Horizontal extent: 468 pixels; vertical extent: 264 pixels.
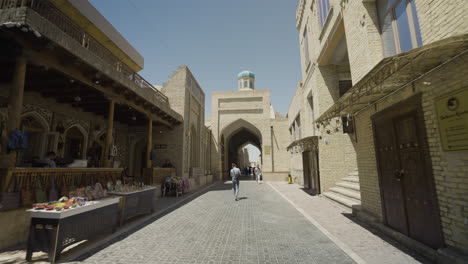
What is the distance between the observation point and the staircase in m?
6.74

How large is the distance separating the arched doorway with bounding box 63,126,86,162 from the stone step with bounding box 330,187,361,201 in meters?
11.0

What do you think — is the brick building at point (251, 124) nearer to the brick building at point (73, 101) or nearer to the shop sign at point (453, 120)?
the brick building at point (73, 101)

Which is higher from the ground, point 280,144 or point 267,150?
point 280,144

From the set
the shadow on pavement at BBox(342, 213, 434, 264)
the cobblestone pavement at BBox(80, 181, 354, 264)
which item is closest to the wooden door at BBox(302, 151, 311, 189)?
the shadow on pavement at BBox(342, 213, 434, 264)

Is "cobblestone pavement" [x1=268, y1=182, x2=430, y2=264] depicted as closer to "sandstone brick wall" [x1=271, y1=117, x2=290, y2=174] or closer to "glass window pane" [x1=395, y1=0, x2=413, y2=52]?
"glass window pane" [x1=395, y1=0, x2=413, y2=52]

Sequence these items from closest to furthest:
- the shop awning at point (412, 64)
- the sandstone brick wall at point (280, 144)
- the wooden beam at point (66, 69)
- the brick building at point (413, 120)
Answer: the shop awning at point (412, 64) → the brick building at point (413, 120) → the wooden beam at point (66, 69) → the sandstone brick wall at point (280, 144)

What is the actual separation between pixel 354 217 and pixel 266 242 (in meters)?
3.31

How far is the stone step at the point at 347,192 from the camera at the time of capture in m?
6.78

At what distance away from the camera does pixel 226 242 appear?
13.1ft

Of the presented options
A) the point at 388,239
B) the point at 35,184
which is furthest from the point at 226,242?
the point at 35,184

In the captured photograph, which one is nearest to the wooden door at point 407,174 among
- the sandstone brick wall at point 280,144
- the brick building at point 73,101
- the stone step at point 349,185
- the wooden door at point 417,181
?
the wooden door at point 417,181

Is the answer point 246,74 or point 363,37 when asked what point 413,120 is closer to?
point 363,37

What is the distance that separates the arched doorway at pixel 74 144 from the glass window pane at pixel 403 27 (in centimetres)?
1159

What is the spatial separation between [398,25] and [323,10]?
17.6 feet
